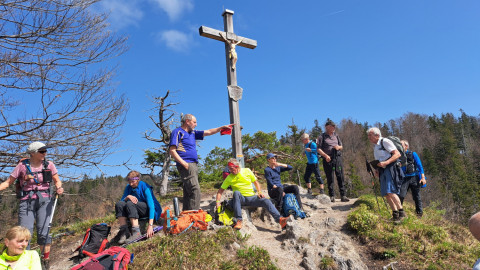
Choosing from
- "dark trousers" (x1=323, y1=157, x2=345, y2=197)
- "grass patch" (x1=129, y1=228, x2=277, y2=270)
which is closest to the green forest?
"dark trousers" (x1=323, y1=157, x2=345, y2=197)

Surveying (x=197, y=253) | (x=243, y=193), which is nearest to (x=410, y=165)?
(x=243, y=193)

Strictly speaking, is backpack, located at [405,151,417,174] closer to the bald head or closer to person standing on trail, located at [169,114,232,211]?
person standing on trail, located at [169,114,232,211]

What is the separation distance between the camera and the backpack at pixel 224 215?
5.24 metres

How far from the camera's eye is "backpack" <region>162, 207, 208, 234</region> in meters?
4.58

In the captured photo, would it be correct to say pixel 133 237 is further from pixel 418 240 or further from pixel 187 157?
pixel 418 240

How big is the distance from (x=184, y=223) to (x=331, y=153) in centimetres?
393

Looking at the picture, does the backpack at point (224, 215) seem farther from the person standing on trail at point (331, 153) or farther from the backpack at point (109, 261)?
the person standing on trail at point (331, 153)

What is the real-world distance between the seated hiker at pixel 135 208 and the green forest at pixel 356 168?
2375mm

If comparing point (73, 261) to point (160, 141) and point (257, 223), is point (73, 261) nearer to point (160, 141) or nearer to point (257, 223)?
point (257, 223)

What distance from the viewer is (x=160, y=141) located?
1236 cm

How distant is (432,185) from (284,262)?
1383 inches

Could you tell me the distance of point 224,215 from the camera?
538cm

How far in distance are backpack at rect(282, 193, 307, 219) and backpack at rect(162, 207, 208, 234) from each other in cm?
188

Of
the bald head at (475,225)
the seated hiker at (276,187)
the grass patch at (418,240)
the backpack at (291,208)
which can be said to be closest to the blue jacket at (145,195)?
the seated hiker at (276,187)
